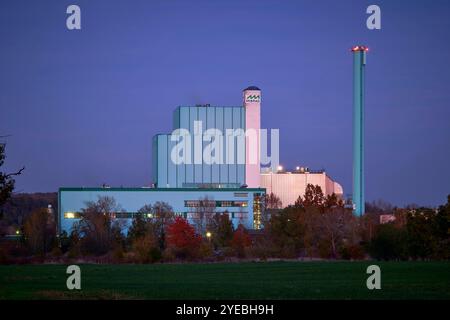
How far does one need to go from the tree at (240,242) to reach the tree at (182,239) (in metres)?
3.52

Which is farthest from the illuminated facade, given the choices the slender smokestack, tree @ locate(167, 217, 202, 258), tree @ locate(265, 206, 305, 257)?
tree @ locate(265, 206, 305, 257)

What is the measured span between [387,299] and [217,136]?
80020 millimetres

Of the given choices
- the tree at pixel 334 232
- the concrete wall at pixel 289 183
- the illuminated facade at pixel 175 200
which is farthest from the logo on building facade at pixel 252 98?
the tree at pixel 334 232

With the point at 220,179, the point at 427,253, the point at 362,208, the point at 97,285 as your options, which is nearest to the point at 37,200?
the point at 220,179

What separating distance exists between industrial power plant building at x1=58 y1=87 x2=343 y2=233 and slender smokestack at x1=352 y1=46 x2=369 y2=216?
1299cm

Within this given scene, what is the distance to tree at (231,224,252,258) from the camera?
78.9m

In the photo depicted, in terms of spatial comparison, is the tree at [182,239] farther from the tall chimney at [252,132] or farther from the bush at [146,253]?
the tall chimney at [252,132]

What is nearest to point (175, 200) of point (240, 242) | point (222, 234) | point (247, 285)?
point (222, 234)

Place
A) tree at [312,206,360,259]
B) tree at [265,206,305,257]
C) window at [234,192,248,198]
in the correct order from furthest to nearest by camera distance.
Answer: window at [234,192,248,198]
tree at [265,206,305,257]
tree at [312,206,360,259]

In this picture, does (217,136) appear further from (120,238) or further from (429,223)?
(429,223)

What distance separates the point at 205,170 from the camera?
109250 millimetres

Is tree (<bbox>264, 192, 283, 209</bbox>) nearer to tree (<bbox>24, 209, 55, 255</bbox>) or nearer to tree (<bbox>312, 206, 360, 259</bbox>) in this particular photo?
tree (<bbox>312, 206, 360, 259</bbox>)

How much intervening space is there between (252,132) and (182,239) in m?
28.5
